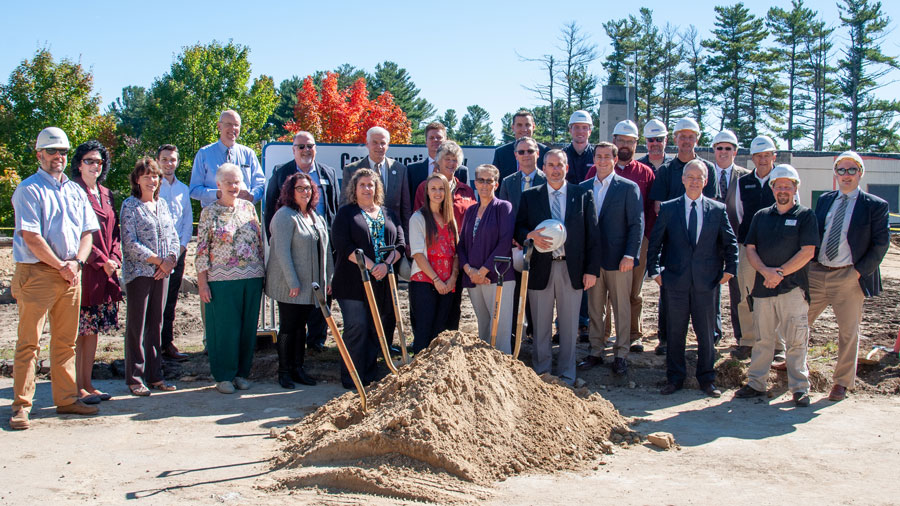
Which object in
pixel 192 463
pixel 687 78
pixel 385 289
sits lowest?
pixel 192 463

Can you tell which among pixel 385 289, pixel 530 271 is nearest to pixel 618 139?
pixel 530 271

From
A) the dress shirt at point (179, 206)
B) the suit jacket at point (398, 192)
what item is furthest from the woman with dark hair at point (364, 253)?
the dress shirt at point (179, 206)

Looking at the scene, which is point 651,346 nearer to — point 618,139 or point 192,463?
point 618,139

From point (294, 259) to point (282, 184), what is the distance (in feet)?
3.23

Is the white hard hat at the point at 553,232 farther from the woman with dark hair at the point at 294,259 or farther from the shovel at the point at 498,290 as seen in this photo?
the woman with dark hair at the point at 294,259

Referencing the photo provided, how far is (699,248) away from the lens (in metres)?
6.75

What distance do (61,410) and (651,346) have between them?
19.4 feet

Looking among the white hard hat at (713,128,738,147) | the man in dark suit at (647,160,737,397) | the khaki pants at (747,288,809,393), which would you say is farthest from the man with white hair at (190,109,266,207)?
the khaki pants at (747,288,809,393)

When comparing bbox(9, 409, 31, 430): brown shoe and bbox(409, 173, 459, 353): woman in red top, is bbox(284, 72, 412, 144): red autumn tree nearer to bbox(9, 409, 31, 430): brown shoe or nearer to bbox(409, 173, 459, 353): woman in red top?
bbox(409, 173, 459, 353): woman in red top

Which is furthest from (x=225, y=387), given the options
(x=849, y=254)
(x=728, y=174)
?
(x=849, y=254)

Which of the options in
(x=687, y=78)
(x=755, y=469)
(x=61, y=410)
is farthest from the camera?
(x=687, y=78)

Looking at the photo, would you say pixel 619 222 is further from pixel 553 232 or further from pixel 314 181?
pixel 314 181

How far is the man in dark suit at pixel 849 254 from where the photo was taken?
21.7 ft

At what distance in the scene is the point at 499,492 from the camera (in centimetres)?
441
